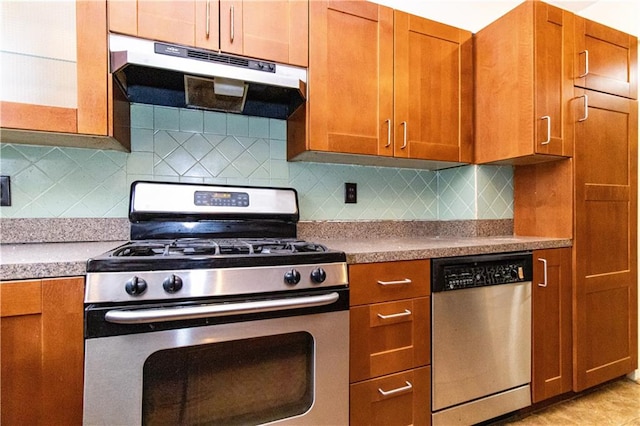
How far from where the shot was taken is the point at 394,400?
1288mm

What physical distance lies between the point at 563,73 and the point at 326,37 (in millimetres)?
1276

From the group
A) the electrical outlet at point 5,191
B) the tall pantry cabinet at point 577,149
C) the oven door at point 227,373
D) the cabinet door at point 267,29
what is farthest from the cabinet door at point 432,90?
the electrical outlet at point 5,191

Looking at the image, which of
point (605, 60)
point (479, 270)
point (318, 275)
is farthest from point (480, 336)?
point (605, 60)

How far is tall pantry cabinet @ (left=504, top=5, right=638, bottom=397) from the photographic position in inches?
67.1

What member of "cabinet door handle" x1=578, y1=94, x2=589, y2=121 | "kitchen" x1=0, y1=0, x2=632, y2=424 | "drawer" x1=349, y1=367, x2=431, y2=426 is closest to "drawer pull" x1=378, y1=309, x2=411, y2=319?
"drawer" x1=349, y1=367, x2=431, y2=426

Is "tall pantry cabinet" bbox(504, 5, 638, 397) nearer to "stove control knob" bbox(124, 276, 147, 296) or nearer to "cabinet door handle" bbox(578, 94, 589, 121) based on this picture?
"cabinet door handle" bbox(578, 94, 589, 121)

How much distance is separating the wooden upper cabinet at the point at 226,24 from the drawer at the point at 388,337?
1142mm

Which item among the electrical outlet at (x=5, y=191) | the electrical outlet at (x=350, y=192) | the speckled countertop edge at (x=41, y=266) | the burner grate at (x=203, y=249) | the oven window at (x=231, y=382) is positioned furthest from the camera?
the electrical outlet at (x=350, y=192)

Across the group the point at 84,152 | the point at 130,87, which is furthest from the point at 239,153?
the point at 84,152

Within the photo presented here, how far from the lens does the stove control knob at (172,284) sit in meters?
0.93

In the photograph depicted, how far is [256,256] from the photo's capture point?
3.40ft

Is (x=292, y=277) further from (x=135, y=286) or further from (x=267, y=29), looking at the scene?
(x=267, y=29)

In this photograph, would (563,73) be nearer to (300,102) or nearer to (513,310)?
(513,310)

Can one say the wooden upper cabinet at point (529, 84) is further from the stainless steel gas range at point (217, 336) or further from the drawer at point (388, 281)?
the stainless steel gas range at point (217, 336)
